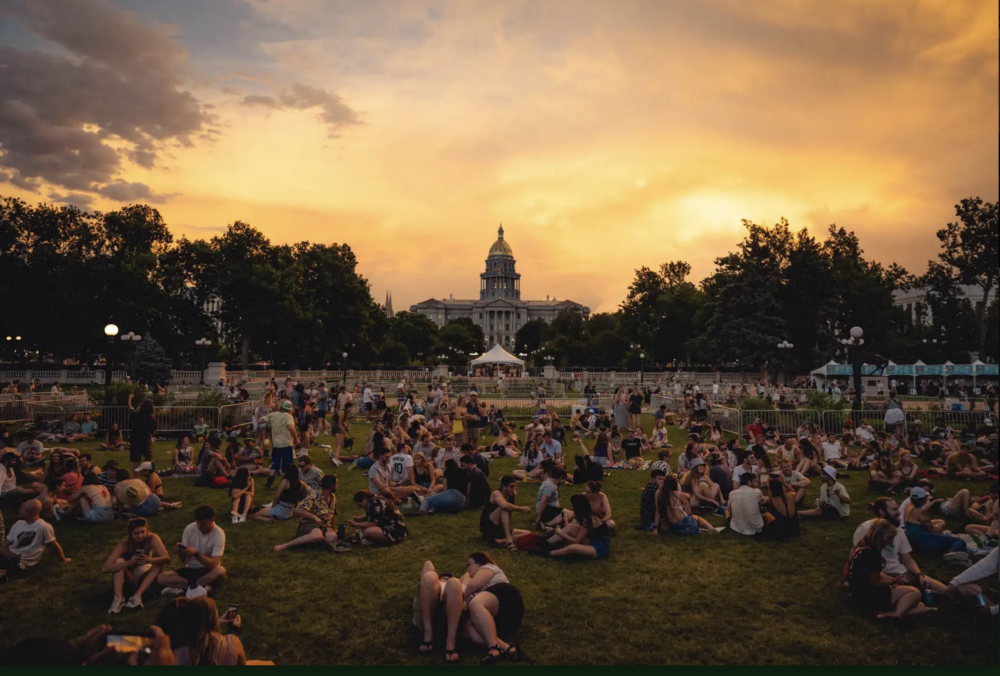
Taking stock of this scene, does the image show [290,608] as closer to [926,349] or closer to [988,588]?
[988,588]

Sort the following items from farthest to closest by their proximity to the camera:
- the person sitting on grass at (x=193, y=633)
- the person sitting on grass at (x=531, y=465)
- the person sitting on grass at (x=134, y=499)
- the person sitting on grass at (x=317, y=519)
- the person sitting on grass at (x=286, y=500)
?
the person sitting on grass at (x=531, y=465)
the person sitting on grass at (x=286, y=500)
the person sitting on grass at (x=134, y=499)
the person sitting on grass at (x=317, y=519)
the person sitting on grass at (x=193, y=633)

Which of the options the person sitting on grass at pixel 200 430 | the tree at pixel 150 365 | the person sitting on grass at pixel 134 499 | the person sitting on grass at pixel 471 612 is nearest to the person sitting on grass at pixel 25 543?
the person sitting on grass at pixel 134 499

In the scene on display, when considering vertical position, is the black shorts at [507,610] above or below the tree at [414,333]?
below

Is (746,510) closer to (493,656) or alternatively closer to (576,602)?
(576,602)

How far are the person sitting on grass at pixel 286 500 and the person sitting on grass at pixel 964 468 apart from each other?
12.5 metres

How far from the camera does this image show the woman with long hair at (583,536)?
820 centimetres

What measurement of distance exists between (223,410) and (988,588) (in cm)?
1793

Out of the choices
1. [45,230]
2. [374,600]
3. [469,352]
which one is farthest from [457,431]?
[469,352]

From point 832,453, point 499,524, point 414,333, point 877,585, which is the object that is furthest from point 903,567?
point 414,333

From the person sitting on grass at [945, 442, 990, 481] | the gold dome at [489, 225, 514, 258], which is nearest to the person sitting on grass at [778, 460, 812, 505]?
the person sitting on grass at [945, 442, 990, 481]

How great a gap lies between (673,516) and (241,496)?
646cm

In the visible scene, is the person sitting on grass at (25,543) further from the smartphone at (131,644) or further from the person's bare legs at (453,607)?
the person's bare legs at (453,607)

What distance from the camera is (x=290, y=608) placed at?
21.7ft

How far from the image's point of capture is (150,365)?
26.0m
